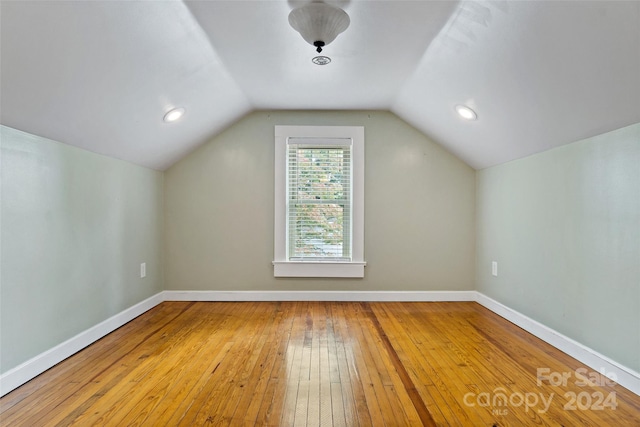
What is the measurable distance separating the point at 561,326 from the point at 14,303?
3.56 m

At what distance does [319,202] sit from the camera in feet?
12.5

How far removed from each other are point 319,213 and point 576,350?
251cm

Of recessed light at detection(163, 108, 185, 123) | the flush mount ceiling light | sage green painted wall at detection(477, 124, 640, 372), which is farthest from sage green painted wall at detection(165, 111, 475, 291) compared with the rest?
the flush mount ceiling light

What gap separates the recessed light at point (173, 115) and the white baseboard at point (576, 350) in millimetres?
3396

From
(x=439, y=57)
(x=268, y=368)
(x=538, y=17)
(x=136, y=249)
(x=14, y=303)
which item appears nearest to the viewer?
(x=538, y=17)

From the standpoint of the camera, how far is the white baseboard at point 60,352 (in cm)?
189

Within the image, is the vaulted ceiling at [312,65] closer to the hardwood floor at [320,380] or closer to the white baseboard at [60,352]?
the white baseboard at [60,352]

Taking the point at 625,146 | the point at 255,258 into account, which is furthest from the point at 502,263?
the point at 255,258

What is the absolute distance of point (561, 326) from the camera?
8.04 ft

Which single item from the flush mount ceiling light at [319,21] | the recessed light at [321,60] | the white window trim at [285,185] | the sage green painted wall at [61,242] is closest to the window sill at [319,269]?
the white window trim at [285,185]

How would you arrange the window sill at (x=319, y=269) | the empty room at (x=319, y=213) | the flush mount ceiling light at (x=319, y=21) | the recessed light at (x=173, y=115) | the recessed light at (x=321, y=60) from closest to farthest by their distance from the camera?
the empty room at (x=319, y=213), the flush mount ceiling light at (x=319, y=21), the recessed light at (x=321, y=60), the recessed light at (x=173, y=115), the window sill at (x=319, y=269)

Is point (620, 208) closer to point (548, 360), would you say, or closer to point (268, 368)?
point (548, 360)

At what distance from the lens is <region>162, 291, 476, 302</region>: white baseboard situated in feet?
12.3

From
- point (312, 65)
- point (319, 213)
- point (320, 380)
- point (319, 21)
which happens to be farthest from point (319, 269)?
point (319, 21)
